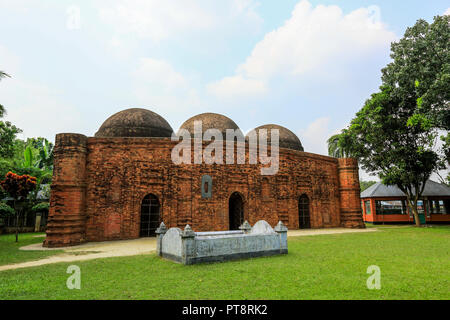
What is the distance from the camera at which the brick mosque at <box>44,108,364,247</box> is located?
1055 cm

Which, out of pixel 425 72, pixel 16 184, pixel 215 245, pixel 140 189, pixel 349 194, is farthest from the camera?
pixel 349 194

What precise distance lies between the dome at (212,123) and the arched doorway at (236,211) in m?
3.79

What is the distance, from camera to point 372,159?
1777cm

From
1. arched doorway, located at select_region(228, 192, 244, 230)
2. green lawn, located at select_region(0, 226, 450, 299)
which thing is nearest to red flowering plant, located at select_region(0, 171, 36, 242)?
green lawn, located at select_region(0, 226, 450, 299)

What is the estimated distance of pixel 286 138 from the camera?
18781mm

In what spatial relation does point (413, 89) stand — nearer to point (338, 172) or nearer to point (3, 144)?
point (338, 172)

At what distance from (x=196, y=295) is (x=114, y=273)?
2.31 metres

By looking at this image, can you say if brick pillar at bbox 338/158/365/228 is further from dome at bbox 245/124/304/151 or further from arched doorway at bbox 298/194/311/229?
dome at bbox 245/124/304/151

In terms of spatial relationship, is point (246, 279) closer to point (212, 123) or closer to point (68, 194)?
point (68, 194)

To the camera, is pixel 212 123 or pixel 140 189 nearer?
pixel 140 189

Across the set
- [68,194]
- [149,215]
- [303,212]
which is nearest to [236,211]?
[303,212]

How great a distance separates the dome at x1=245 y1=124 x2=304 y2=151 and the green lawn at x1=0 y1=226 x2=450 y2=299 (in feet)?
40.1

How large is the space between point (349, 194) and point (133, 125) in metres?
14.2
